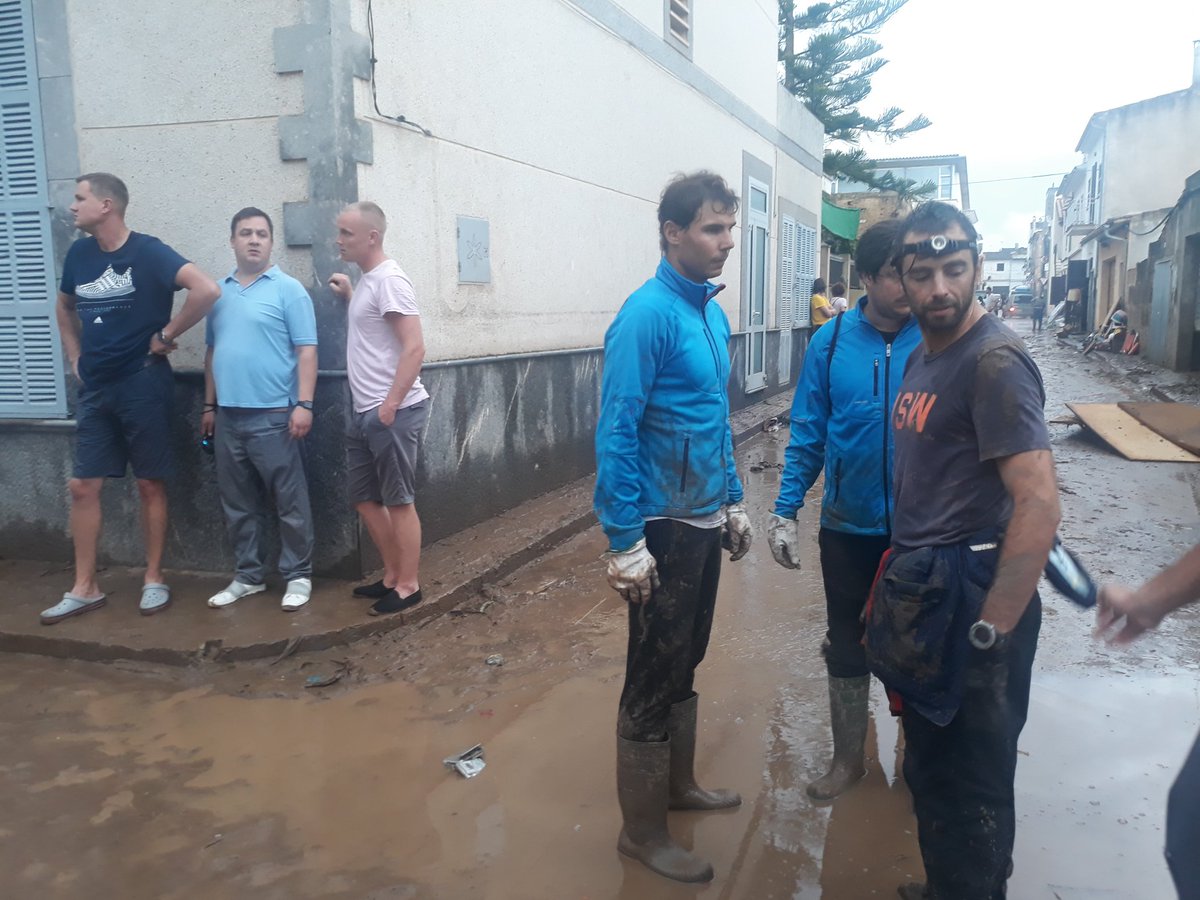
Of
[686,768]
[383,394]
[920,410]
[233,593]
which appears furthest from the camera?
[233,593]

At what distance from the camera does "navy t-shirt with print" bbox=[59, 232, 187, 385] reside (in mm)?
4566

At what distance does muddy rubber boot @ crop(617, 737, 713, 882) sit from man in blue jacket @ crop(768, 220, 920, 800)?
0.64 metres

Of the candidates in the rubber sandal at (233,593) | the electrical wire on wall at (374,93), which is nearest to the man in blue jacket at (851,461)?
the rubber sandal at (233,593)

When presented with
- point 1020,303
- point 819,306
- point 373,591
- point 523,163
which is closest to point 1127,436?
point 819,306

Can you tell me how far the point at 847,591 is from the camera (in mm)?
3230

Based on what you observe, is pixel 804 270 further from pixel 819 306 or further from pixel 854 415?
pixel 854 415

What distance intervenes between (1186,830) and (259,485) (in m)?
4.29

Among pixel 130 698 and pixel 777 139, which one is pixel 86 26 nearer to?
pixel 130 698

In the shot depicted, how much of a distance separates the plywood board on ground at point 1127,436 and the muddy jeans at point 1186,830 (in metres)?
8.32

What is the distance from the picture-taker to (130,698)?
398 cm

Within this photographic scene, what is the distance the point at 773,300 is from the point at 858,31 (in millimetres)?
12600

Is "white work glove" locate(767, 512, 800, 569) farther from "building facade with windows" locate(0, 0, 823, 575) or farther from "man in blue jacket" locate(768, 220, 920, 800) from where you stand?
"building facade with windows" locate(0, 0, 823, 575)

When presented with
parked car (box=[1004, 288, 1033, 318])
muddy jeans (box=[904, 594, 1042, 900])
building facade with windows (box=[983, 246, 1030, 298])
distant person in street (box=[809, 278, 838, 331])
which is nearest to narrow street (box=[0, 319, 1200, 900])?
muddy jeans (box=[904, 594, 1042, 900])

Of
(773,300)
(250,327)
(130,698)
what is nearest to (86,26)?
(250,327)
